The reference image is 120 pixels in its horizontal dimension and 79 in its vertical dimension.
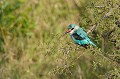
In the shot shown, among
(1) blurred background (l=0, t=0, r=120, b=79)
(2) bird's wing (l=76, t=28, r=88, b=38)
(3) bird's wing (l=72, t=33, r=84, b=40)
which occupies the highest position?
(2) bird's wing (l=76, t=28, r=88, b=38)

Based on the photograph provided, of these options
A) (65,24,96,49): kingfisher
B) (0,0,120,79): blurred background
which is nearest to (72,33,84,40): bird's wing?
(65,24,96,49): kingfisher

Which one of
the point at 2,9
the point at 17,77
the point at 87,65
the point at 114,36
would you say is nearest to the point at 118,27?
the point at 114,36

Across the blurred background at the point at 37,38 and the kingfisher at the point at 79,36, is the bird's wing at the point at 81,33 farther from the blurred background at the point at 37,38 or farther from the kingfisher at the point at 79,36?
the blurred background at the point at 37,38

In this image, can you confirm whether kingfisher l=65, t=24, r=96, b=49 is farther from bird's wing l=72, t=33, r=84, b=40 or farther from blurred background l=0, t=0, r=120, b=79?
blurred background l=0, t=0, r=120, b=79

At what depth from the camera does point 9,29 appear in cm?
783

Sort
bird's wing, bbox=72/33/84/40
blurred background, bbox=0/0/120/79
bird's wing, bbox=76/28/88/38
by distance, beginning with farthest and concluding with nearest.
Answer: blurred background, bbox=0/0/120/79 → bird's wing, bbox=72/33/84/40 → bird's wing, bbox=76/28/88/38

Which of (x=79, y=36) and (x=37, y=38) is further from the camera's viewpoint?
(x=37, y=38)

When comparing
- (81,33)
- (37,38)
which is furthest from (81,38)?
(37,38)

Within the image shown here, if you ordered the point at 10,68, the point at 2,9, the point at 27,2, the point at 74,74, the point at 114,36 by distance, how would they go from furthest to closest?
the point at 27,2 → the point at 2,9 → the point at 10,68 → the point at 74,74 → the point at 114,36

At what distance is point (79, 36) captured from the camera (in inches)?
194

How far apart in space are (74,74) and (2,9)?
73.0 inches

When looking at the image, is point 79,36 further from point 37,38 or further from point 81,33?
point 37,38

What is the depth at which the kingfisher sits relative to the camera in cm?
472

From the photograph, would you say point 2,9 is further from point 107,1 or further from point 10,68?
point 107,1
